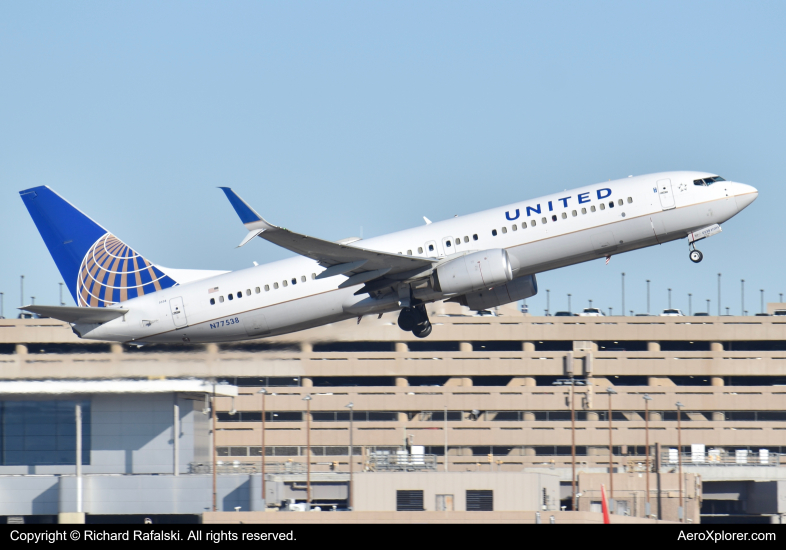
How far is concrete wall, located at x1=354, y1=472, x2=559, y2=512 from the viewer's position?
48.7 metres

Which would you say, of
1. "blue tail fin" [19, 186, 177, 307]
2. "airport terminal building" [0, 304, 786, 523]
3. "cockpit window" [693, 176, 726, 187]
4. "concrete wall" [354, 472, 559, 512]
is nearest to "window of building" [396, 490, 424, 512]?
"concrete wall" [354, 472, 559, 512]

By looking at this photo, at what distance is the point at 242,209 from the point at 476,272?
8645 mm

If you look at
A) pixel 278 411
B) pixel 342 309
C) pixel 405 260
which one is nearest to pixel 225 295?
pixel 342 309

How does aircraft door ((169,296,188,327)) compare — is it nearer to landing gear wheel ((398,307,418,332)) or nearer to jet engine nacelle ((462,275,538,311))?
landing gear wheel ((398,307,418,332))

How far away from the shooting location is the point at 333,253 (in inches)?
1375

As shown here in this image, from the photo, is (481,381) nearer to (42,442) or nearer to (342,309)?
(42,442)

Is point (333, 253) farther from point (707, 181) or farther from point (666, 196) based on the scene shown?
point (707, 181)

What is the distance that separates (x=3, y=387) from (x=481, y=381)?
171ft

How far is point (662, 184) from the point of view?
35.4 meters

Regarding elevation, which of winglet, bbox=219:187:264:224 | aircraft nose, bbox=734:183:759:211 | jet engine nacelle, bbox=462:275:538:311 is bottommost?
jet engine nacelle, bbox=462:275:538:311

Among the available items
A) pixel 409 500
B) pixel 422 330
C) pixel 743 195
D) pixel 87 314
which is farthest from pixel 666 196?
pixel 87 314

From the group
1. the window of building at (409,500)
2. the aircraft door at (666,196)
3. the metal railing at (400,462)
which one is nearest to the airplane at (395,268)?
the aircraft door at (666,196)

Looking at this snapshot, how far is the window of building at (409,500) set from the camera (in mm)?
49000

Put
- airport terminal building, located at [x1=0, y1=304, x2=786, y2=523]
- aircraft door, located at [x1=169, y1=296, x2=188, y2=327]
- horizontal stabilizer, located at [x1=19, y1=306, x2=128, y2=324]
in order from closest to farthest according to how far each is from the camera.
A: horizontal stabilizer, located at [x1=19, y1=306, x2=128, y2=324] → aircraft door, located at [x1=169, y1=296, x2=188, y2=327] → airport terminal building, located at [x1=0, y1=304, x2=786, y2=523]
